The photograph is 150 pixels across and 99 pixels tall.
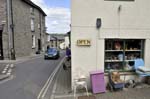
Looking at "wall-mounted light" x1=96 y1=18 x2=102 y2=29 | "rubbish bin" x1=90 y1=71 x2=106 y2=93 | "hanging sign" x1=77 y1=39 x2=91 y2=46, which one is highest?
"wall-mounted light" x1=96 y1=18 x2=102 y2=29

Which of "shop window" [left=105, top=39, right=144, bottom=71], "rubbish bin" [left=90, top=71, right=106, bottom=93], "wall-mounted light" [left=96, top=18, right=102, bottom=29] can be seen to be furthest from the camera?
"shop window" [left=105, top=39, right=144, bottom=71]

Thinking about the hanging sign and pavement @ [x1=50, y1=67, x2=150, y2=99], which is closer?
pavement @ [x1=50, y1=67, x2=150, y2=99]

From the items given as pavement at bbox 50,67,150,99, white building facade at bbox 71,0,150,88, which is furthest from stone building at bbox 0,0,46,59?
white building facade at bbox 71,0,150,88

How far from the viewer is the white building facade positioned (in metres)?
8.08

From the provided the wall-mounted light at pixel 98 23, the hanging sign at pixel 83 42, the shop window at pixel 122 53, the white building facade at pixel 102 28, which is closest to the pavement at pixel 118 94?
the white building facade at pixel 102 28

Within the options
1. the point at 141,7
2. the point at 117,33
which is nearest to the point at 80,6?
the point at 117,33

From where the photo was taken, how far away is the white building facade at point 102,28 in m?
8.08

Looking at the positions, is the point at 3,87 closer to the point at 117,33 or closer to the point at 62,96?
the point at 62,96

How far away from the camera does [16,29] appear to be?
24.9 metres

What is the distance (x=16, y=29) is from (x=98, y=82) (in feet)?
63.7

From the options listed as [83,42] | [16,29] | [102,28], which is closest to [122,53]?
[102,28]

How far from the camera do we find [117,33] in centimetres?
825

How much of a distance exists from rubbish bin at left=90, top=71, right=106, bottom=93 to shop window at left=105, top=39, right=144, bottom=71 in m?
0.84

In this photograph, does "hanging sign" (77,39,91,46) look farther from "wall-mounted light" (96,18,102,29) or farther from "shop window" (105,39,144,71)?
"shop window" (105,39,144,71)
